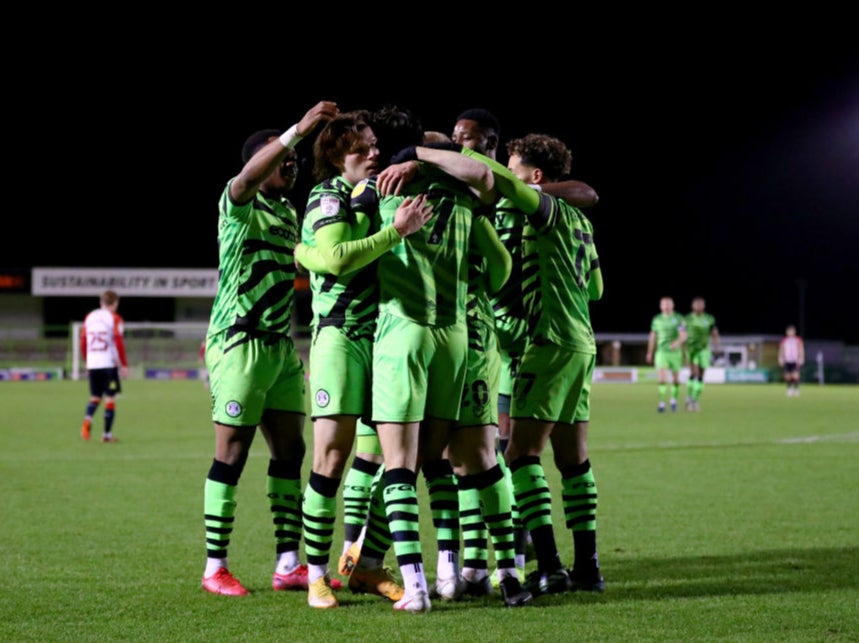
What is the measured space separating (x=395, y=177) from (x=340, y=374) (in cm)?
96

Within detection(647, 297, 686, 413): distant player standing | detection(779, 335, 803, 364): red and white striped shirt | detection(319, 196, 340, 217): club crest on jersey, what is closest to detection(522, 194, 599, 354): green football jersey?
detection(319, 196, 340, 217): club crest on jersey

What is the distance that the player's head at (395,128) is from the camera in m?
5.03

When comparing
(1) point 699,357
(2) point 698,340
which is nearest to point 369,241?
(2) point 698,340

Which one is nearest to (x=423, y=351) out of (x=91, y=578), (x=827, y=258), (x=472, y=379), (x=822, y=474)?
(x=472, y=379)

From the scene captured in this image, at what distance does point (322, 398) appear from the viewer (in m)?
5.07

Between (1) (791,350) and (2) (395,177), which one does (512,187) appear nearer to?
(2) (395,177)

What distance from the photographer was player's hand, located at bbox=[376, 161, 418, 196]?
15.6ft

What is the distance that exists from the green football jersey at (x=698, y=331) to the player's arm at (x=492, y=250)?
1875 centimetres

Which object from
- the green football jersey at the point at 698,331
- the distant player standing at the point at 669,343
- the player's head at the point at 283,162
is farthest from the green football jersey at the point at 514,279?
the green football jersey at the point at 698,331

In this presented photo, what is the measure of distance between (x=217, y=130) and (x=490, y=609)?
44.0 meters

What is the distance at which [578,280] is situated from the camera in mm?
5758

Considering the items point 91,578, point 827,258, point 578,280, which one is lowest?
point 91,578

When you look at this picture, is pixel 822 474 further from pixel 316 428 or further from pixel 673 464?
pixel 316 428

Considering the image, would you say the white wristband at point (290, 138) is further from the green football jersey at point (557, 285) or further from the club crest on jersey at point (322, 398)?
the green football jersey at point (557, 285)
